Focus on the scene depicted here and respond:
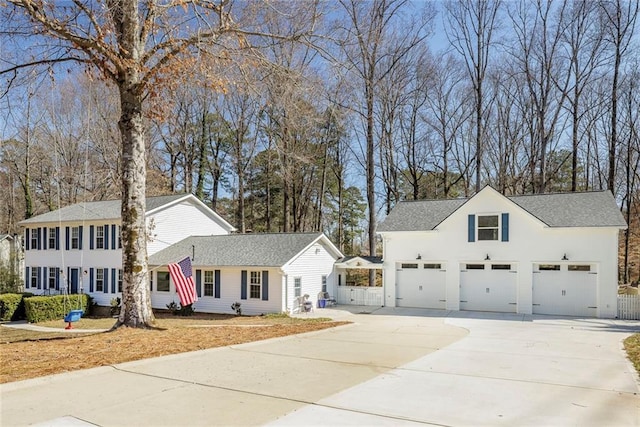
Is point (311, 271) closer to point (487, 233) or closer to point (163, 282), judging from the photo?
point (163, 282)

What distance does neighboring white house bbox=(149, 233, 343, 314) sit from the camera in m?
21.2

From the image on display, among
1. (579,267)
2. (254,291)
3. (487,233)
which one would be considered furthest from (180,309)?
(579,267)

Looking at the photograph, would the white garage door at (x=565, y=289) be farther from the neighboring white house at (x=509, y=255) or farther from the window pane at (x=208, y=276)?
the window pane at (x=208, y=276)

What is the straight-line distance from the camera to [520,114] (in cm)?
3388

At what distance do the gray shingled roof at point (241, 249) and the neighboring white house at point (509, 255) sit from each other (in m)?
4.23

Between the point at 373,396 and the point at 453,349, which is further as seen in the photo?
the point at 453,349

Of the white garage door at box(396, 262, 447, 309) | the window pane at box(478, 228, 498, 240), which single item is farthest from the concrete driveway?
the white garage door at box(396, 262, 447, 309)

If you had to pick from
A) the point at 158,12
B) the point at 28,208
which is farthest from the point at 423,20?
the point at 28,208

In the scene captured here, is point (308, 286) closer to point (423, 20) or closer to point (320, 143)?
point (320, 143)

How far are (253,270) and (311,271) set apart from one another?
2.73 m

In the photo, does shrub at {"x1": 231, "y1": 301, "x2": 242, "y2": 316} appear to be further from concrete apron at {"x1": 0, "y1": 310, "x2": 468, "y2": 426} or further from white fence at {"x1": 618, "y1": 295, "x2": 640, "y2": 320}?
white fence at {"x1": 618, "y1": 295, "x2": 640, "y2": 320}

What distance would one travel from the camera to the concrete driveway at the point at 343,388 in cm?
500

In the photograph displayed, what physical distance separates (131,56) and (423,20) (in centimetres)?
2238

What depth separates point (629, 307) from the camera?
1780cm
